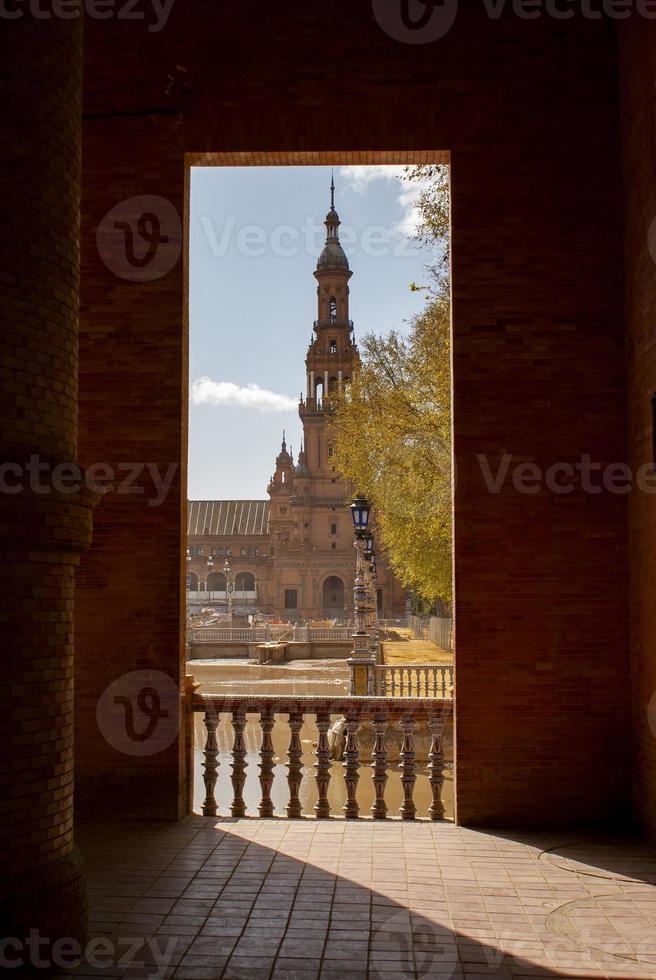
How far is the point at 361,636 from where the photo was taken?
1498cm

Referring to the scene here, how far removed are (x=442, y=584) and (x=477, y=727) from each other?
12141 millimetres

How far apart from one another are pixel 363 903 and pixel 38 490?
2853mm

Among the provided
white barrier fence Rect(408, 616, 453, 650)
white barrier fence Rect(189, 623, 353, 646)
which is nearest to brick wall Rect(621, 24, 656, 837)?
white barrier fence Rect(408, 616, 453, 650)

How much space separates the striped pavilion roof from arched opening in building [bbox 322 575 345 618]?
39.6 feet

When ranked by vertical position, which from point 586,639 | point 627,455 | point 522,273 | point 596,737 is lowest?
point 596,737

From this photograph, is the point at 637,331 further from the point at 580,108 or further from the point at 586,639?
the point at 586,639

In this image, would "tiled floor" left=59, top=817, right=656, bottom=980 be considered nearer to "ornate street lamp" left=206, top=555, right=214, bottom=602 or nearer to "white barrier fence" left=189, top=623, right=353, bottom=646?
"white barrier fence" left=189, top=623, right=353, bottom=646

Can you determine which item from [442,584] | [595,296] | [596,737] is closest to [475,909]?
[596,737]

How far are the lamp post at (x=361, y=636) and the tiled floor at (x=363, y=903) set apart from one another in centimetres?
757

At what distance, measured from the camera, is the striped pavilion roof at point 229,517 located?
80.3m

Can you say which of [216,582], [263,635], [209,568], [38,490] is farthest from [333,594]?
[38,490]

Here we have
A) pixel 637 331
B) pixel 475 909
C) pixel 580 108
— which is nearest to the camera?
pixel 475 909

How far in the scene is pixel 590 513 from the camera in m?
6.64

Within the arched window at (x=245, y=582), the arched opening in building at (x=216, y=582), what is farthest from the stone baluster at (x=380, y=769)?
the arched opening in building at (x=216, y=582)
